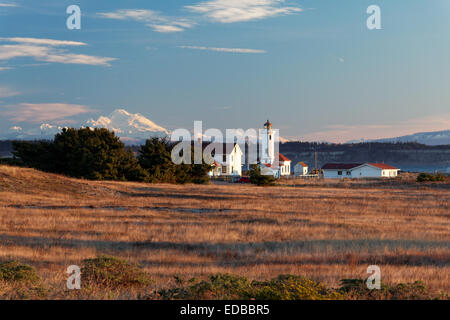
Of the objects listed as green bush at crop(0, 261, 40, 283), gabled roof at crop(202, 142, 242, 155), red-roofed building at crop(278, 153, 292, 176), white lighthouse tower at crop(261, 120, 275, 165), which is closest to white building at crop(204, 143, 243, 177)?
gabled roof at crop(202, 142, 242, 155)

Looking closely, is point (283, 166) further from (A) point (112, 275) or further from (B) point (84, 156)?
(A) point (112, 275)

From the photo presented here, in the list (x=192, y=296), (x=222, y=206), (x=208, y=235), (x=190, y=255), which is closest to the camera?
(x=192, y=296)

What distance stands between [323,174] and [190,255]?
96704 mm

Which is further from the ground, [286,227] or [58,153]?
[58,153]

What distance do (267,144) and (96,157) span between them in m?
59.2

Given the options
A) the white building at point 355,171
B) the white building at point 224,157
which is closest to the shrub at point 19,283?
the white building at point 224,157

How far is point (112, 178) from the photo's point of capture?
190 ft

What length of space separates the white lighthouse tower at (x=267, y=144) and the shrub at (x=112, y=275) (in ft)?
326

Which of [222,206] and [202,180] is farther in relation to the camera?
[202,180]

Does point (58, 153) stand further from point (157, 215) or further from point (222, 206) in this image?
point (157, 215)

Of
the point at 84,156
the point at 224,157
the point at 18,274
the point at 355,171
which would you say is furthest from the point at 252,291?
the point at 355,171

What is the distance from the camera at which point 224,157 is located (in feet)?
318

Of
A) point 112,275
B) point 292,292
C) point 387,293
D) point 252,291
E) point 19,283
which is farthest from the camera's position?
point 112,275
